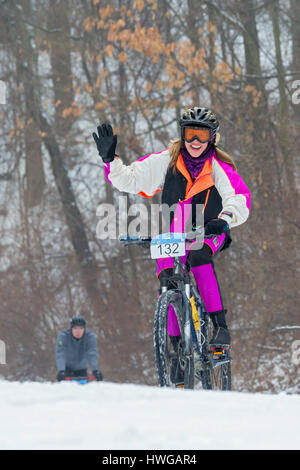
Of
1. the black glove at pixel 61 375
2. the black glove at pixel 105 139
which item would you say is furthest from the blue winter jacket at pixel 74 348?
the black glove at pixel 105 139

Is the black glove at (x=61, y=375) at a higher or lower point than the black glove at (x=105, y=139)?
lower

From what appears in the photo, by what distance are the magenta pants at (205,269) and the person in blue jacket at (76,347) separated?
529 cm

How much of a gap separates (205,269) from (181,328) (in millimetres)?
476

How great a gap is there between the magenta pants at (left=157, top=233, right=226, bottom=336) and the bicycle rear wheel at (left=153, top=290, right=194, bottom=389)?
0.08 meters

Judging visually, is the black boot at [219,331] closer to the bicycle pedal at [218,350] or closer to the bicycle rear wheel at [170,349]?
the bicycle pedal at [218,350]

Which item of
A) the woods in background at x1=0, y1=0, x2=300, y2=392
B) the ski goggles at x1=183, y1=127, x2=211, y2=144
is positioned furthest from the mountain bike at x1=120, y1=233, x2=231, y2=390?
the woods in background at x1=0, y1=0, x2=300, y2=392

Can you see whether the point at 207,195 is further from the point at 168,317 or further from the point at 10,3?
the point at 10,3

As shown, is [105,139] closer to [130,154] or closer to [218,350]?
[218,350]

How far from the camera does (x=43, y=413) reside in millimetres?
3006

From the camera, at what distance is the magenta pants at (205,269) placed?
5.12m

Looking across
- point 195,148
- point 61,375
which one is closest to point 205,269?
point 195,148

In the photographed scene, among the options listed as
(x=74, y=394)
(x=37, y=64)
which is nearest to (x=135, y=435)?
(x=74, y=394)

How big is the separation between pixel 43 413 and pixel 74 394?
534 mm

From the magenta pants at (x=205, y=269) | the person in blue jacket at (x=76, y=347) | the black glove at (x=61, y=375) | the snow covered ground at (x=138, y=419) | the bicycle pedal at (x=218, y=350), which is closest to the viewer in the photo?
the snow covered ground at (x=138, y=419)
